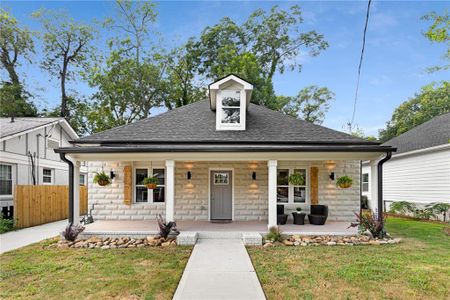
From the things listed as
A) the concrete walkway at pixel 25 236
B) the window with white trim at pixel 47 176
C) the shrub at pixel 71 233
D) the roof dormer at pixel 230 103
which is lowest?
the concrete walkway at pixel 25 236

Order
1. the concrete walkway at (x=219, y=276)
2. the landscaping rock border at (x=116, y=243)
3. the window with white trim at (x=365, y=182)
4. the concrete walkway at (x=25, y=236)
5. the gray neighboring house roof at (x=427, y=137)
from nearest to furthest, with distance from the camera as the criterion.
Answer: the concrete walkway at (x=219, y=276), the landscaping rock border at (x=116, y=243), the concrete walkway at (x=25, y=236), the gray neighboring house roof at (x=427, y=137), the window with white trim at (x=365, y=182)

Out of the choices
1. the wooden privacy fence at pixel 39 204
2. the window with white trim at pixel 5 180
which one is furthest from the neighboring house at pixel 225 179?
the window with white trim at pixel 5 180

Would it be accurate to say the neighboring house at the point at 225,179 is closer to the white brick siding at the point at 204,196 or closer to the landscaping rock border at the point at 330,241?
the white brick siding at the point at 204,196

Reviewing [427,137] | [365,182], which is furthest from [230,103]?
[365,182]

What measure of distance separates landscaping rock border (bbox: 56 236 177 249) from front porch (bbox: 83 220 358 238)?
0.30 metres

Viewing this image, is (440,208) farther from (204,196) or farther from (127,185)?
(127,185)

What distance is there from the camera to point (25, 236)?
30.3ft

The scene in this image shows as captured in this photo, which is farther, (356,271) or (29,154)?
(29,154)

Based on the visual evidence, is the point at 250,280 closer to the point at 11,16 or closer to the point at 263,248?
the point at 263,248

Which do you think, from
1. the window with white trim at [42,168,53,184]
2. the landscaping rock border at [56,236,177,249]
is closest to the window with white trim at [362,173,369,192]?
the landscaping rock border at [56,236,177,249]

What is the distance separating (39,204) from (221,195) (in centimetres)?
769

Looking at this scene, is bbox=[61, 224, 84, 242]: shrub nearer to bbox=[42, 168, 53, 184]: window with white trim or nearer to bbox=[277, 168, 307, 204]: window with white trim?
bbox=[277, 168, 307, 204]: window with white trim

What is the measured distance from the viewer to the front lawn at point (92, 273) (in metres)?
4.65

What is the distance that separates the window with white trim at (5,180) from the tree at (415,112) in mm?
29406
